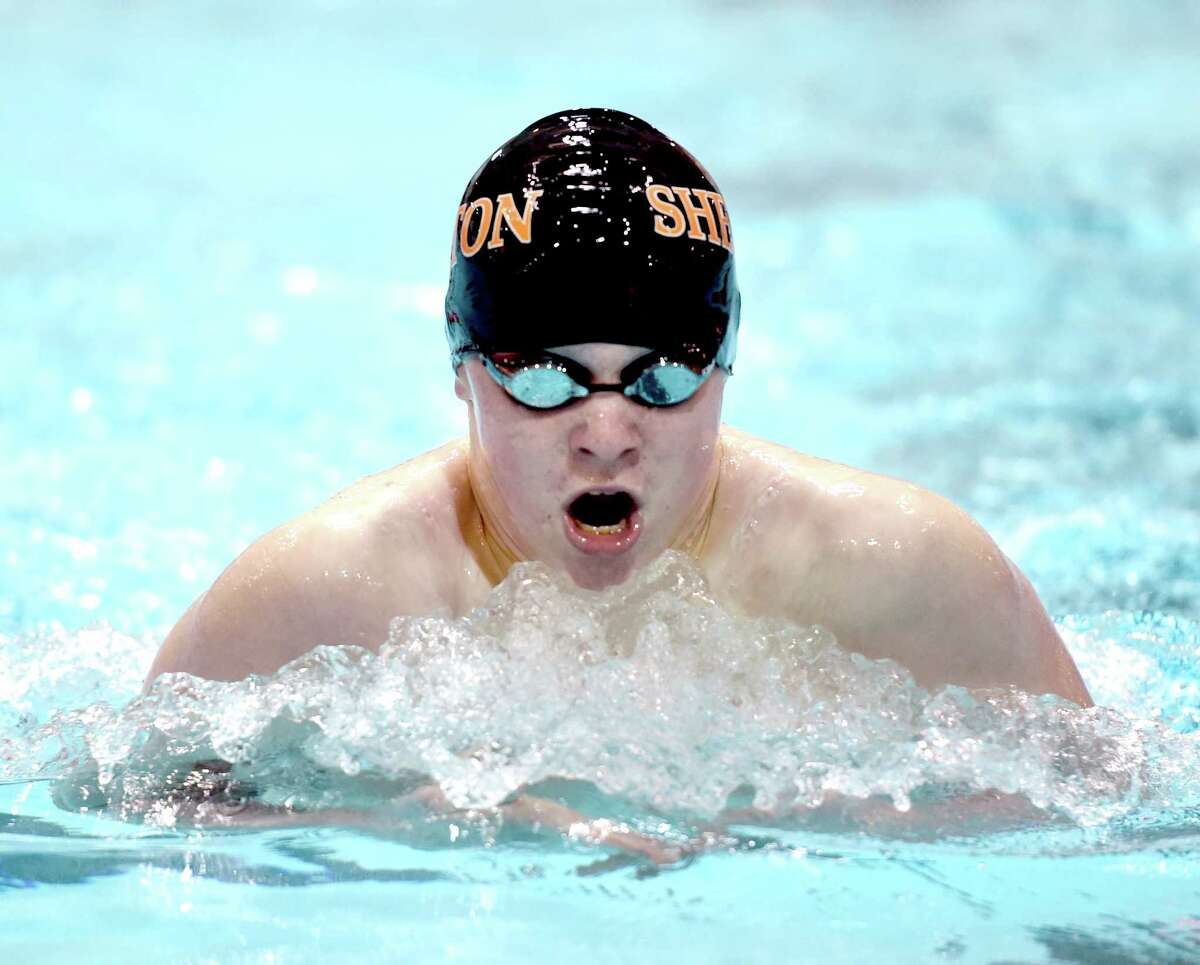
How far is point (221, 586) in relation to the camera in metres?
2.20

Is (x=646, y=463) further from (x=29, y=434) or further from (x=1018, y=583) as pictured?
(x=29, y=434)

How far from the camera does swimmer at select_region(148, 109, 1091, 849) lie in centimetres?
211

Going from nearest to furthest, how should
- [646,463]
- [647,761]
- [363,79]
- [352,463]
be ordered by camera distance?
[647,761] → [646,463] → [352,463] → [363,79]

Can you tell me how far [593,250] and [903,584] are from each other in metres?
0.59

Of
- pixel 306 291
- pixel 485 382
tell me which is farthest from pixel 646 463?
pixel 306 291

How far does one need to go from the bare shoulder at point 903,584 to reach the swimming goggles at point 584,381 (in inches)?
10.7

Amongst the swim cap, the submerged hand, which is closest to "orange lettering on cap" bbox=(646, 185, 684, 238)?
the swim cap

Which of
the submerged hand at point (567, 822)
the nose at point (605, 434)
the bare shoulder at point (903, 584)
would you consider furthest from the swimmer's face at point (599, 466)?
the submerged hand at point (567, 822)

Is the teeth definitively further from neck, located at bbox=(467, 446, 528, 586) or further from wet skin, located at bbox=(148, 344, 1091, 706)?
neck, located at bbox=(467, 446, 528, 586)

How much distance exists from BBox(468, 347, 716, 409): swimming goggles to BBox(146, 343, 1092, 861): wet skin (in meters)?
0.01

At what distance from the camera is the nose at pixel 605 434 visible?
2.07m

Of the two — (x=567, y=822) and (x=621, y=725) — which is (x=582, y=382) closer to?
(x=621, y=725)

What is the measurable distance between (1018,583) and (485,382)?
757mm

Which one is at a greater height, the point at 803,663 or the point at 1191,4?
the point at 1191,4
